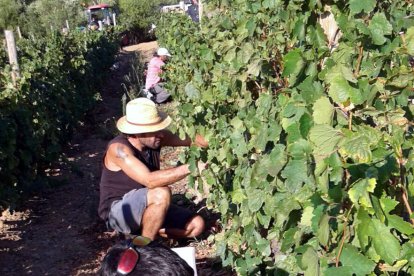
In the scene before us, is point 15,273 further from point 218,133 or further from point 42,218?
point 218,133

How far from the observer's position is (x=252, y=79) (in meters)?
2.86

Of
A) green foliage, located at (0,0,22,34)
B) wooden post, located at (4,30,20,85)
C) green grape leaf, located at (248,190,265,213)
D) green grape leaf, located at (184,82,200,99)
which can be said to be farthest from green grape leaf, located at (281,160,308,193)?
green foliage, located at (0,0,22,34)

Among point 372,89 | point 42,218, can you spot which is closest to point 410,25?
point 372,89

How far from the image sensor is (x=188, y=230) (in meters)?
4.52

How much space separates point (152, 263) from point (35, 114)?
199 inches

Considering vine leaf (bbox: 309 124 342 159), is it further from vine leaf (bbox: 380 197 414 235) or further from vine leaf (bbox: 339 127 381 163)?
vine leaf (bbox: 380 197 414 235)

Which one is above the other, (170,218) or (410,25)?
(410,25)

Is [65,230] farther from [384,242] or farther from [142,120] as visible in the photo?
[384,242]

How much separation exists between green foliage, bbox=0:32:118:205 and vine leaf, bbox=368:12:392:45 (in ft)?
13.6

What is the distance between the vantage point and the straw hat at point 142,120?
418 cm

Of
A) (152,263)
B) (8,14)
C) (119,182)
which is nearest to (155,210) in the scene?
(119,182)

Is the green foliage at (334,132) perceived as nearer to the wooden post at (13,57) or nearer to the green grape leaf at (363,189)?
the green grape leaf at (363,189)

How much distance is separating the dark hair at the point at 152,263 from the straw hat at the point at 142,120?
89.2 inches

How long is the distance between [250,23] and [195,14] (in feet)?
49.3
